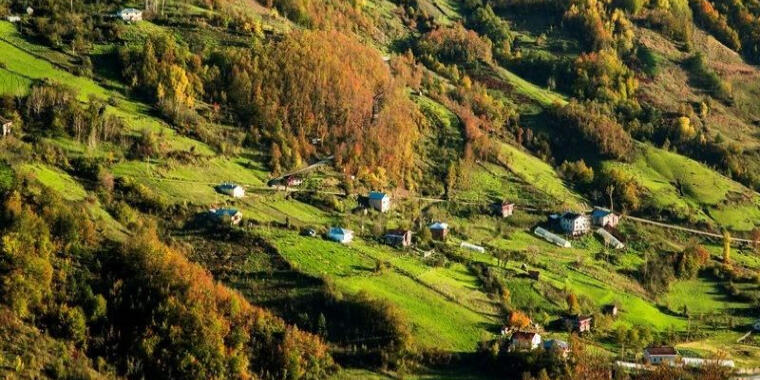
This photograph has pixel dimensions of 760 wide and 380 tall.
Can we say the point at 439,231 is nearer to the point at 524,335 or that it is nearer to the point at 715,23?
the point at 524,335

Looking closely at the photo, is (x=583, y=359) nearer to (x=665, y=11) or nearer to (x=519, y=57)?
(x=519, y=57)

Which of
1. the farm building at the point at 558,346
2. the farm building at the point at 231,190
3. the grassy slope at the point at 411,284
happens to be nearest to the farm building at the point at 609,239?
the grassy slope at the point at 411,284

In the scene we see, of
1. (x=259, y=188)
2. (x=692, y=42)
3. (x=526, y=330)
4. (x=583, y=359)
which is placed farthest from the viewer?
(x=692, y=42)

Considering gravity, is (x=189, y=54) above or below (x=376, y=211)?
above

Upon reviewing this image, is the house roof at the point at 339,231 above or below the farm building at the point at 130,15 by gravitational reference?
below

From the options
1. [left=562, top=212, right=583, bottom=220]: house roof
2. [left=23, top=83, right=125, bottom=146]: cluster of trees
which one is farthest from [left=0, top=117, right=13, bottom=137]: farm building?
[left=562, top=212, right=583, bottom=220]: house roof

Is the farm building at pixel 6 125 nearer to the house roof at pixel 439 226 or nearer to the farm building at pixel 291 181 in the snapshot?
the farm building at pixel 291 181

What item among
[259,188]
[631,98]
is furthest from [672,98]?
[259,188]

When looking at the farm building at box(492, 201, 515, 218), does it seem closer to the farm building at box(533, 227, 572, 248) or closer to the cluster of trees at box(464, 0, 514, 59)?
the farm building at box(533, 227, 572, 248)
